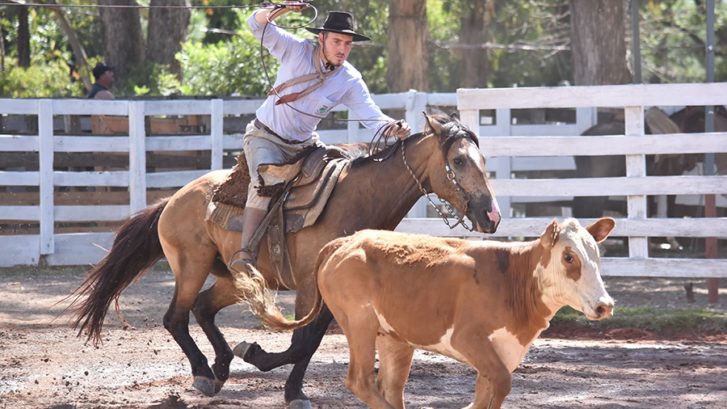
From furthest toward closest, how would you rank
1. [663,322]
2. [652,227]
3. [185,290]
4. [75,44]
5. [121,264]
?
1. [75,44]
2. [652,227]
3. [663,322]
4. [121,264]
5. [185,290]

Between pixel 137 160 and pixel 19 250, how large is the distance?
161 cm

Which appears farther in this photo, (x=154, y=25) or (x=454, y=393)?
(x=154, y=25)

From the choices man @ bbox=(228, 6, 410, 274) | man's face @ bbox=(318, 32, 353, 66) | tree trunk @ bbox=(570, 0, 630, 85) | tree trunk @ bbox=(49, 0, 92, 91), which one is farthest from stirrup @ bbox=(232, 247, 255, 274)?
tree trunk @ bbox=(49, 0, 92, 91)

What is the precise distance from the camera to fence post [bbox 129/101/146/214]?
14.3 meters

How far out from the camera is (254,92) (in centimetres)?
1942

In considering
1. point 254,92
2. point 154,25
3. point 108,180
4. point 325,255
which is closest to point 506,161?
point 108,180

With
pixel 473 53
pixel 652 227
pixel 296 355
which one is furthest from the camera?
pixel 473 53

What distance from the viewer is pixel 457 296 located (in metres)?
6.05

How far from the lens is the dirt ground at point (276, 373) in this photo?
24.7ft

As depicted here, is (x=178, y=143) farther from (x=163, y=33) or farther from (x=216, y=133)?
(x=163, y=33)

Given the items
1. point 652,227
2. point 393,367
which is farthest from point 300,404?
point 652,227

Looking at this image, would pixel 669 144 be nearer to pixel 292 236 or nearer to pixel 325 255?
pixel 292 236

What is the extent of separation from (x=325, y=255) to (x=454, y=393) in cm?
162

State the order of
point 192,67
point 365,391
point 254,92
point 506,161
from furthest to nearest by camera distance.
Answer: point 192,67
point 254,92
point 506,161
point 365,391
